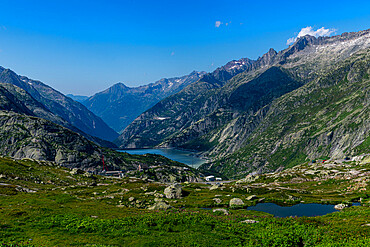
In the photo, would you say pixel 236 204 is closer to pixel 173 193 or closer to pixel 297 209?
pixel 297 209

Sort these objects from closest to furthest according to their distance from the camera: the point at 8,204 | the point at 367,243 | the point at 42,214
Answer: the point at 367,243, the point at 42,214, the point at 8,204

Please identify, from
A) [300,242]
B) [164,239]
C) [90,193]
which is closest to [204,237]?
[164,239]

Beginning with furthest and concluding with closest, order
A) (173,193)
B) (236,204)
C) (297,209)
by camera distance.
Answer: (173,193)
(236,204)
(297,209)

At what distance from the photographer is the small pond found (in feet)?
250

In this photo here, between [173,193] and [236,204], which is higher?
[173,193]

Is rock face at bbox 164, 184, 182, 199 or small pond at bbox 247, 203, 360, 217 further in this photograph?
rock face at bbox 164, 184, 182, 199

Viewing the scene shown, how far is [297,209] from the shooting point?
273 feet

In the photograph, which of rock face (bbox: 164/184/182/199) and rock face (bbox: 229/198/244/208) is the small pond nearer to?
rock face (bbox: 229/198/244/208)

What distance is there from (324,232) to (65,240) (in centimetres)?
4120

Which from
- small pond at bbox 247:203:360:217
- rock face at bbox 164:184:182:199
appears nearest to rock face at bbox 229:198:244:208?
small pond at bbox 247:203:360:217

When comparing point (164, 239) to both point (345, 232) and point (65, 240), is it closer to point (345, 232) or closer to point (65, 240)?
point (65, 240)

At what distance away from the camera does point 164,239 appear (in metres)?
36.2

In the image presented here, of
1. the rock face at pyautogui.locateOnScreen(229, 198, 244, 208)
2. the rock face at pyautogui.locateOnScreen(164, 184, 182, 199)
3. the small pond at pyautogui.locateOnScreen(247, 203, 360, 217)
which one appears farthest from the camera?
the rock face at pyautogui.locateOnScreen(164, 184, 182, 199)

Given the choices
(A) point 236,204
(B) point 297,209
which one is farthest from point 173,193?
(B) point 297,209
